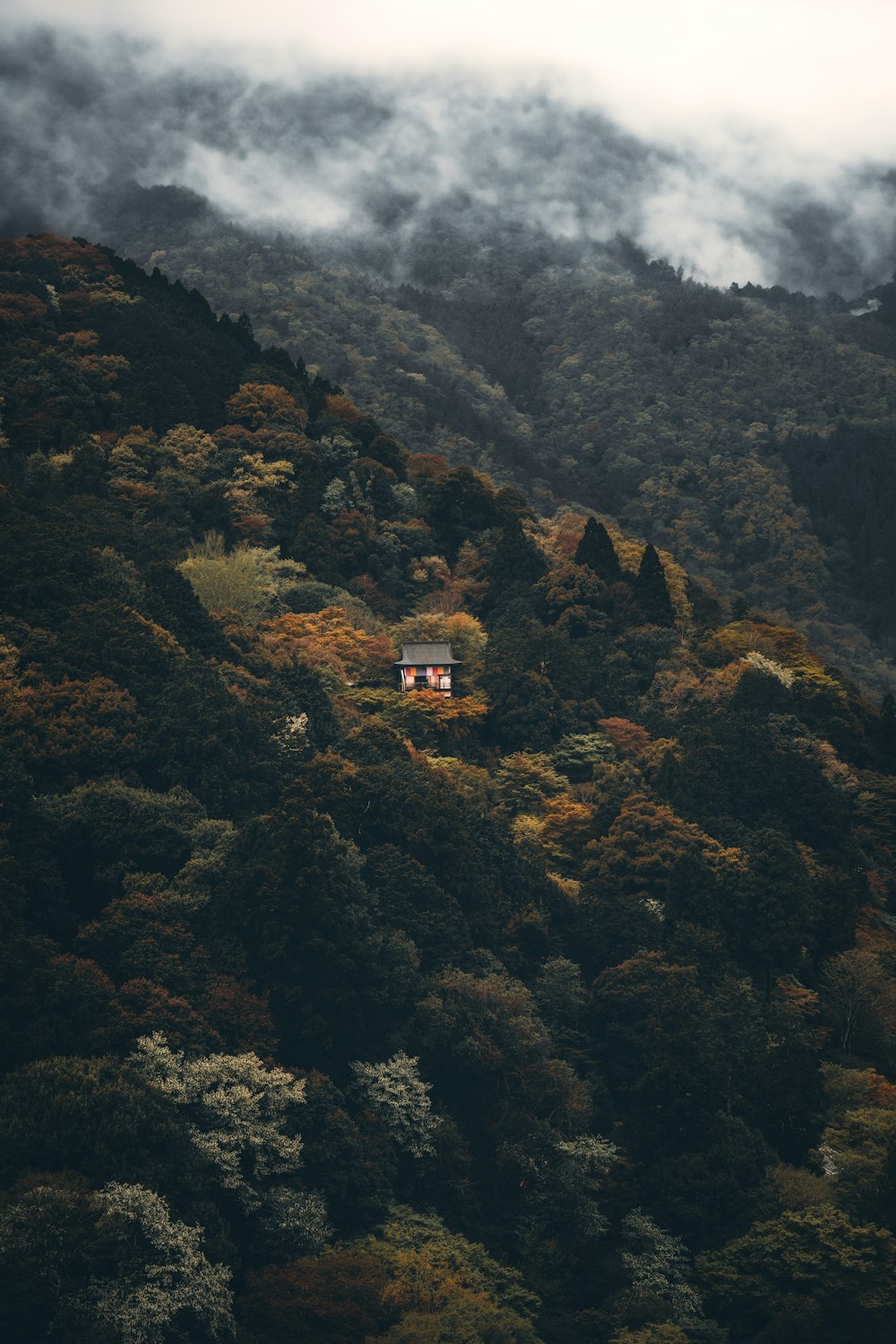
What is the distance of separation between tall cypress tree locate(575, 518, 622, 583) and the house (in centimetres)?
1231

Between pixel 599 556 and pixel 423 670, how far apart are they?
45.2 ft

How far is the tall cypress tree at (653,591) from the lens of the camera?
81.1m

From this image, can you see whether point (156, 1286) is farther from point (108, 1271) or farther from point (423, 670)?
point (423, 670)

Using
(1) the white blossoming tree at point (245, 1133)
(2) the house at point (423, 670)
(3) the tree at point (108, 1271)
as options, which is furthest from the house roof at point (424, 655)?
(3) the tree at point (108, 1271)

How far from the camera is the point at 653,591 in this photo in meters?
81.9

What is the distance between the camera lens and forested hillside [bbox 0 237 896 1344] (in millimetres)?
45750

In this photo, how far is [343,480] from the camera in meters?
86.2

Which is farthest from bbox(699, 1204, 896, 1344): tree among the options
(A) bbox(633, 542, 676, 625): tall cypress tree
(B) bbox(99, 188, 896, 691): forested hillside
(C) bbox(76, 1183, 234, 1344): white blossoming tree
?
(B) bbox(99, 188, 896, 691): forested hillside

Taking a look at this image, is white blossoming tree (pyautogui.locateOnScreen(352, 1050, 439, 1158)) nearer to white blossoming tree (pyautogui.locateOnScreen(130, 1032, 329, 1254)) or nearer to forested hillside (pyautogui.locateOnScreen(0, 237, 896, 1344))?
forested hillside (pyautogui.locateOnScreen(0, 237, 896, 1344))

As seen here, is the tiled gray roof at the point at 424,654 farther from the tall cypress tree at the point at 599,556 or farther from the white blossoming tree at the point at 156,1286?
the white blossoming tree at the point at 156,1286

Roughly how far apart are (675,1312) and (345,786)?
19.2 metres

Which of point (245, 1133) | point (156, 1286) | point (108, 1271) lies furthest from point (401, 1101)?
point (108, 1271)

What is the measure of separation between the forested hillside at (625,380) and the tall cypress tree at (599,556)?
4013 centimetres

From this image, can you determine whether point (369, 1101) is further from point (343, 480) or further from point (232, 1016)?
point (343, 480)
